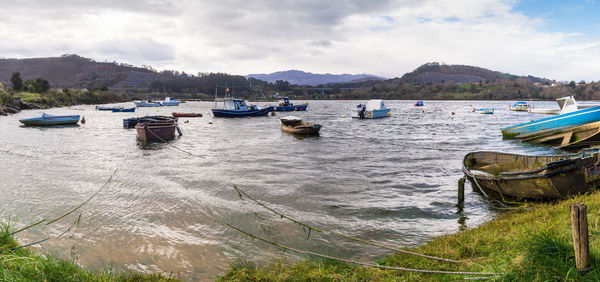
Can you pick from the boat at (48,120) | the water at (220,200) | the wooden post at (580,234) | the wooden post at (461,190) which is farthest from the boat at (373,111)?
the wooden post at (580,234)

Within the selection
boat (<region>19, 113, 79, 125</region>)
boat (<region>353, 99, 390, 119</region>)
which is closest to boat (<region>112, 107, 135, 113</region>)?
boat (<region>19, 113, 79, 125</region>)

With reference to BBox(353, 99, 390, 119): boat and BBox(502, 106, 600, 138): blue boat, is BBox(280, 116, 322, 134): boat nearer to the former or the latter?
BBox(502, 106, 600, 138): blue boat

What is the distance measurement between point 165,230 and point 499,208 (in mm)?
10496

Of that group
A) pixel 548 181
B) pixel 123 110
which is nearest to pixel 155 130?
pixel 548 181

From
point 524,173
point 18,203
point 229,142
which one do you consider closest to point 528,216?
point 524,173

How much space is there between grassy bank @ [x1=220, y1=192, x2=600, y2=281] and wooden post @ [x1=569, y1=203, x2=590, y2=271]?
0.11 meters

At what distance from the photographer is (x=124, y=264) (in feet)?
25.2

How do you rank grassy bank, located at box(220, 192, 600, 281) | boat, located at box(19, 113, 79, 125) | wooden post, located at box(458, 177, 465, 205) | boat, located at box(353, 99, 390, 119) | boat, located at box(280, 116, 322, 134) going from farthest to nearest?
boat, located at box(353, 99, 390, 119) < boat, located at box(19, 113, 79, 125) < boat, located at box(280, 116, 322, 134) < wooden post, located at box(458, 177, 465, 205) < grassy bank, located at box(220, 192, 600, 281)

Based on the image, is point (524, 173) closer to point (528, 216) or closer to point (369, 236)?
point (528, 216)

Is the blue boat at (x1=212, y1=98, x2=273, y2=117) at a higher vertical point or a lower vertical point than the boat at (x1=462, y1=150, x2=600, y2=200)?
higher

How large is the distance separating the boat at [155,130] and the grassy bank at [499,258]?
25.5m

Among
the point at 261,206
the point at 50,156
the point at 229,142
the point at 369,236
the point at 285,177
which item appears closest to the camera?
the point at 369,236

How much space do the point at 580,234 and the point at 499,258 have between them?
72.1 inches

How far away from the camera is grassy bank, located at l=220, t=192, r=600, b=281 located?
4.23 meters
